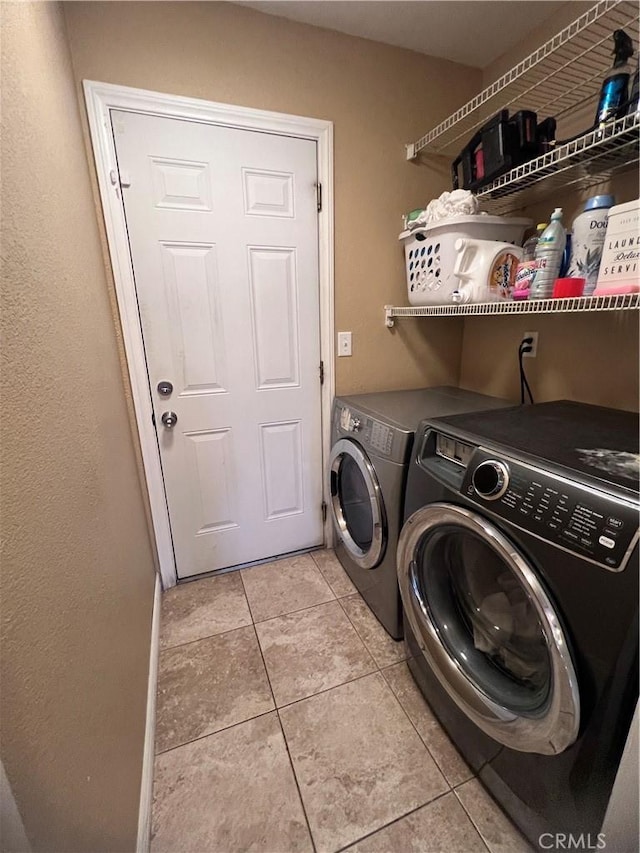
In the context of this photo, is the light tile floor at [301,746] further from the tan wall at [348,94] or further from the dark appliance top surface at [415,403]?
the tan wall at [348,94]

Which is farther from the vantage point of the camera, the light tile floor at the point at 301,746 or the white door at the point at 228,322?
the white door at the point at 228,322

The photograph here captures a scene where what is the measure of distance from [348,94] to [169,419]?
167 centimetres

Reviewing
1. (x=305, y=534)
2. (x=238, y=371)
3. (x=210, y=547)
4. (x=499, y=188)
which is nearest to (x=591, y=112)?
(x=499, y=188)

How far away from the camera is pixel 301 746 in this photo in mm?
1147

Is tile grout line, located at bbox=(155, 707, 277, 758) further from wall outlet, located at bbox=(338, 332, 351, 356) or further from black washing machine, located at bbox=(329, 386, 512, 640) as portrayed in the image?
wall outlet, located at bbox=(338, 332, 351, 356)

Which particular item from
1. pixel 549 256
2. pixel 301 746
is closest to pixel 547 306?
pixel 549 256

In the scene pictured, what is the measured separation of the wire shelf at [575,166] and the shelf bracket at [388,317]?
1.94ft

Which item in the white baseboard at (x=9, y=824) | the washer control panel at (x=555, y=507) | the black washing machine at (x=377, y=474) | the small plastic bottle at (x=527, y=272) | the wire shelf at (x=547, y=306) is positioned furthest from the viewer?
the black washing machine at (x=377, y=474)

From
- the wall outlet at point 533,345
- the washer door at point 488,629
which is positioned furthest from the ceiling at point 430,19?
the washer door at point 488,629

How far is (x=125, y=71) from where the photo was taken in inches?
51.7

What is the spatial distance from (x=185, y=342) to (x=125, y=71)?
98cm

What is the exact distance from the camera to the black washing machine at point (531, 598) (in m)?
0.65

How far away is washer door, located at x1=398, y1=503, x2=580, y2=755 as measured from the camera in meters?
0.73

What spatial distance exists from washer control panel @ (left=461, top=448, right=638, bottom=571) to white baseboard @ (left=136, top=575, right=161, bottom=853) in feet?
3.91
